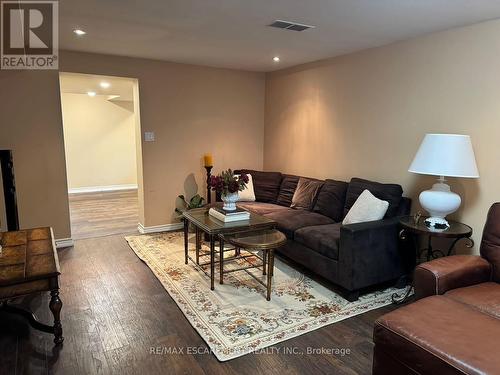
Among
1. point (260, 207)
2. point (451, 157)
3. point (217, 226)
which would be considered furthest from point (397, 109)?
point (217, 226)

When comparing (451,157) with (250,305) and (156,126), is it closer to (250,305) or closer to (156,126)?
(250,305)

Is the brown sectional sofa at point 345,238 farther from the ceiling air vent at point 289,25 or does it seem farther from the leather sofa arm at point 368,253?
the ceiling air vent at point 289,25

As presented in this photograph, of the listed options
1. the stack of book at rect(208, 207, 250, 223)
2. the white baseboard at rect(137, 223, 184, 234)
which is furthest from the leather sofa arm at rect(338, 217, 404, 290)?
the white baseboard at rect(137, 223, 184, 234)

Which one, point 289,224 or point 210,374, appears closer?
point 210,374

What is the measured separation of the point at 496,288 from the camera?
2.18 m

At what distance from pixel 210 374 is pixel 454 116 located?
112 inches

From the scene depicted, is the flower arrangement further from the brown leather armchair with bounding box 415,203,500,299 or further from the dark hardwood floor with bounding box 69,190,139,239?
the dark hardwood floor with bounding box 69,190,139,239

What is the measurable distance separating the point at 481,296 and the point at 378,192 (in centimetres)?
148

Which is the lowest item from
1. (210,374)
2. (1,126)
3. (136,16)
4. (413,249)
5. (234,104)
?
(210,374)

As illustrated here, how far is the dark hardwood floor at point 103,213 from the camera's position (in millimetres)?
4956

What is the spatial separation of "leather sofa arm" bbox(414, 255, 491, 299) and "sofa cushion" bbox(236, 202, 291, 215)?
2.15 m

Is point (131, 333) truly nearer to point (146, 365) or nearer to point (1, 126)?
point (146, 365)

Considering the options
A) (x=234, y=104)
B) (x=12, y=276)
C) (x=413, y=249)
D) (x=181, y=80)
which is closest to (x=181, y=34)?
(x=181, y=80)

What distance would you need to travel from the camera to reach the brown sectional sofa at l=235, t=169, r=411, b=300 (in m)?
2.88
